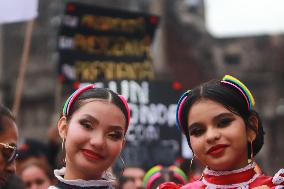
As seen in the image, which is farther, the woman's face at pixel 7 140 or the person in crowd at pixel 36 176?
the person in crowd at pixel 36 176

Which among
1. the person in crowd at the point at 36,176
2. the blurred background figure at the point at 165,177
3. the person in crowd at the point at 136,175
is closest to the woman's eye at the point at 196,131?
the blurred background figure at the point at 165,177

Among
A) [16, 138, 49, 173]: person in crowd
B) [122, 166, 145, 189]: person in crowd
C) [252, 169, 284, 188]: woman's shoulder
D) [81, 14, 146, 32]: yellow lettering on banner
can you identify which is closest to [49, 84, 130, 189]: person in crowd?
[252, 169, 284, 188]: woman's shoulder

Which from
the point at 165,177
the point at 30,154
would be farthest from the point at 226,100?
the point at 30,154

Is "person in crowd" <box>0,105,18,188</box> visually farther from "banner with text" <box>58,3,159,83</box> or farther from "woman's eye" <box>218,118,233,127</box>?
"banner with text" <box>58,3,159,83</box>

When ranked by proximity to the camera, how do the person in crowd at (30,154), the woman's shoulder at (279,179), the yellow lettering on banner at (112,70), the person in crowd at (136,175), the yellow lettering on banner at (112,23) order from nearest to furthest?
the woman's shoulder at (279,179) → the person in crowd at (30,154) → the person in crowd at (136,175) → the yellow lettering on banner at (112,70) → the yellow lettering on banner at (112,23)

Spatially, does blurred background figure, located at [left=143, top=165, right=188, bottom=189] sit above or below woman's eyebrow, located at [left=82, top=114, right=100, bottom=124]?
below

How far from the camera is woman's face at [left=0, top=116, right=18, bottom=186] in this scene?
3.57 metres

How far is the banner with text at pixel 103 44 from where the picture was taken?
7578 millimetres

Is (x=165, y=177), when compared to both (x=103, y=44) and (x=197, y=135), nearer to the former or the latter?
(x=197, y=135)

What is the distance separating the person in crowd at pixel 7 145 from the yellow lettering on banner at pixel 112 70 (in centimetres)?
369

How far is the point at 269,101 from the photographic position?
33.5 meters

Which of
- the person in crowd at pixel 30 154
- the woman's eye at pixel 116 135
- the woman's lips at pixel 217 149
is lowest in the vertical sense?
the person in crowd at pixel 30 154

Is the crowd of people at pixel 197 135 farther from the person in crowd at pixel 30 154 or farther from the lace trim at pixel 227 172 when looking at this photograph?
the person in crowd at pixel 30 154

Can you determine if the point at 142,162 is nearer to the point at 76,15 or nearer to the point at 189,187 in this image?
the point at 76,15
